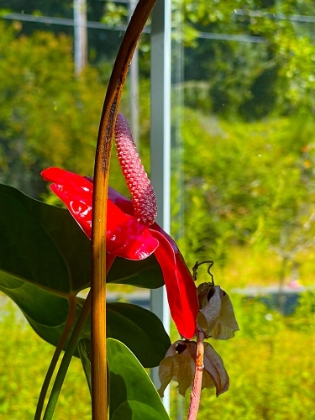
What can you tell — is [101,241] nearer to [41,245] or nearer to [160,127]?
[41,245]

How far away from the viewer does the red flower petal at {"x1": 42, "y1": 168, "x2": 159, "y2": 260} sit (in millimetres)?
322

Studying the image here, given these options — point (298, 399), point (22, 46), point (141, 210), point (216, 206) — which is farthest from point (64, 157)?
point (141, 210)

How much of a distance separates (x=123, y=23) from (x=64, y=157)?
347mm

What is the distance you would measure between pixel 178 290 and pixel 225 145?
1.13 meters

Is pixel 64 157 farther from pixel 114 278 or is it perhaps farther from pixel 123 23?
pixel 114 278

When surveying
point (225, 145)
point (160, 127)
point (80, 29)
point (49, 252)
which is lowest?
point (49, 252)

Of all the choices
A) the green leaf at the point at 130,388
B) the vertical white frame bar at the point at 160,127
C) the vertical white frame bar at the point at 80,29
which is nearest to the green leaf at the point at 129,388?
the green leaf at the point at 130,388

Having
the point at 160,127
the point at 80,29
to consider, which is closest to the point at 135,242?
the point at 160,127

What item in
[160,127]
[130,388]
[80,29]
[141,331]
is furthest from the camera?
[80,29]

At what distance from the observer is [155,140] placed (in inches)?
33.2

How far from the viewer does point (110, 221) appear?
0.34 m

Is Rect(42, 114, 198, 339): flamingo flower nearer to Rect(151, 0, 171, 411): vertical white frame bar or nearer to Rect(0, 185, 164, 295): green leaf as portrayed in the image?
Rect(0, 185, 164, 295): green leaf

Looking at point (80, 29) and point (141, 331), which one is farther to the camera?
point (80, 29)

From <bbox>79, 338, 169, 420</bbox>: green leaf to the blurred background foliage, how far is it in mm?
749
